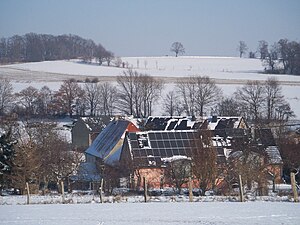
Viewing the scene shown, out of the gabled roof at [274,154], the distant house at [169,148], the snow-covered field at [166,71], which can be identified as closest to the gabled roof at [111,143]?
the distant house at [169,148]

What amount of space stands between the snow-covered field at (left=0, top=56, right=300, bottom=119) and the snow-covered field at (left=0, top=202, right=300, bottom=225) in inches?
1586

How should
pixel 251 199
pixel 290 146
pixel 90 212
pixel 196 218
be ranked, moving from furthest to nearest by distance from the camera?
pixel 290 146
pixel 251 199
pixel 90 212
pixel 196 218

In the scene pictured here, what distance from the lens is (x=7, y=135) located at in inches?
1006

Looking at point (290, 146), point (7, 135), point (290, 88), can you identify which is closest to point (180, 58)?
point (290, 88)

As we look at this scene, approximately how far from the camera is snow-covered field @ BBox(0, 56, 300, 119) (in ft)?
225

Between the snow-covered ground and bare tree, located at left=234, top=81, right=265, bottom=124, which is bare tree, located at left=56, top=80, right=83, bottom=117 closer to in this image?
the snow-covered ground

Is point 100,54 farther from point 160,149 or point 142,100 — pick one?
point 160,149

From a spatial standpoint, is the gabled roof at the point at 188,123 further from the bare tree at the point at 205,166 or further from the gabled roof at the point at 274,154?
the bare tree at the point at 205,166

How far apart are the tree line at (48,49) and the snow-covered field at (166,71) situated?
8.82 ft

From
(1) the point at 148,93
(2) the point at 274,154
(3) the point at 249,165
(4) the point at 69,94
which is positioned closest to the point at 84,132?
(4) the point at 69,94

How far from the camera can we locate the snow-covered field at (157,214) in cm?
1148

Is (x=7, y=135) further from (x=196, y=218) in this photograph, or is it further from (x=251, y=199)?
(x=196, y=218)

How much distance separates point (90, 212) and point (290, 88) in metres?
53.5

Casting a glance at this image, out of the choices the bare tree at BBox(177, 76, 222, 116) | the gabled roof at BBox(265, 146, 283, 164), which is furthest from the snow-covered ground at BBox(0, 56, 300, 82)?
the gabled roof at BBox(265, 146, 283, 164)
